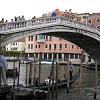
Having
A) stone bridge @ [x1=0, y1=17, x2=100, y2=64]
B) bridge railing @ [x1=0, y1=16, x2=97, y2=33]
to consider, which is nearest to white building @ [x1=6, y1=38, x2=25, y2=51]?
stone bridge @ [x1=0, y1=17, x2=100, y2=64]

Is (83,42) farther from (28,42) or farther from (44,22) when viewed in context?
(28,42)

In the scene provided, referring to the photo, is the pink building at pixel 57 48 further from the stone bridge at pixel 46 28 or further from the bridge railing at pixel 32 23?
the bridge railing at pixel 32 23

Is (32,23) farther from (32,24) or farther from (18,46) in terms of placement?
(18,46)

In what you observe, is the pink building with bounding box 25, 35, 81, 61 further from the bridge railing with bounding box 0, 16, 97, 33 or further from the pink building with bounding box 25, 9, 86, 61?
the bridge railing with bounding box 0, 16, 97, 33

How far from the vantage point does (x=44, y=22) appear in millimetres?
14234

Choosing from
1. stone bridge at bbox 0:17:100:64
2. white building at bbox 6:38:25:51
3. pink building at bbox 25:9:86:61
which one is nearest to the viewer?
stone bridge at bbox 0:17:100:64

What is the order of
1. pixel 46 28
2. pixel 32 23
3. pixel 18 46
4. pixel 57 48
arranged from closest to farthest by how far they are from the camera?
1. pixel 32 23
2. pixel 46 28
3. pixel 57 48
4. pixel 18 46

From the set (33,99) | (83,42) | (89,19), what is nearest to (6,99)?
(33,99)

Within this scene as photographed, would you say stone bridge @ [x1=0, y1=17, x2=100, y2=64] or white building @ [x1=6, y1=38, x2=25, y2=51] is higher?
white building @ [x1=6, y1=38, x2=25, y2=51]

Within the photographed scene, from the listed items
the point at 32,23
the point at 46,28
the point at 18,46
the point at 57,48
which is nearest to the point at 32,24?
the point at 32,23

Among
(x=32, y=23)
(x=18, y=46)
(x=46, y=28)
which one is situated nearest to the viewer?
(x=32, y=23)

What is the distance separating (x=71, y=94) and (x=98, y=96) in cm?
72

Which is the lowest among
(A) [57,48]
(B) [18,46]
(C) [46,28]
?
(C) [46,28]

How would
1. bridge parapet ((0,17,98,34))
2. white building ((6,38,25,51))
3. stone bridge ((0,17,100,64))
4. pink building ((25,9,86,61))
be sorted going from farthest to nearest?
white building ((6,38,25,51)), pink building ((25,9,86,61)), stone bridge ((0,17,100,64)), bridge parapet ((0,17,98,34))
